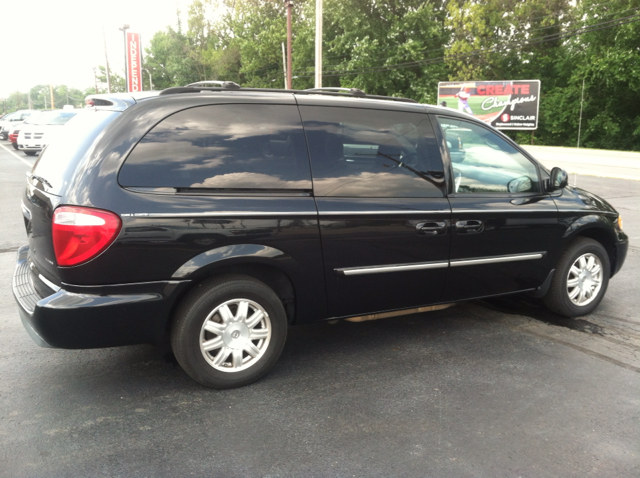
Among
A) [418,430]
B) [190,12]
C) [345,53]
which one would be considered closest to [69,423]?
[418,430]

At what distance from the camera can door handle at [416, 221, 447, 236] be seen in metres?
4.09

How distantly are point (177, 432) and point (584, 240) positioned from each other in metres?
3.63

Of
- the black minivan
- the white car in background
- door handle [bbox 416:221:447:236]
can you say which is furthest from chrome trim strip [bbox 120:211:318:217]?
the white car in background

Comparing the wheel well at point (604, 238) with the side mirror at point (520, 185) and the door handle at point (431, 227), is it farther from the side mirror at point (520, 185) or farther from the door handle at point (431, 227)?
the door handle at point (431, 227)

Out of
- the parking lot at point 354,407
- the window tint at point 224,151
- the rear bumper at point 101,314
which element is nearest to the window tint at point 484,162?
the parking lot at point 354,407

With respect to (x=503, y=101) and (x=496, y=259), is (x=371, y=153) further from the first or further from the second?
(x=503, y=101)

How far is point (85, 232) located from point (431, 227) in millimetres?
2196

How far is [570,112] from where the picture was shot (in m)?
36.3

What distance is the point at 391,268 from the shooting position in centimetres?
404

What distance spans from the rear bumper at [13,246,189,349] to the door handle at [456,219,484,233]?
1.95 metres

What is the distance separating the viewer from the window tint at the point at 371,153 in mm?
3829

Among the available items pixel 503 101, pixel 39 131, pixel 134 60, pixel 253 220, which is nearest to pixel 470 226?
pixel 253 220

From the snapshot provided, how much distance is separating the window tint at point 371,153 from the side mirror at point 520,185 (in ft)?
2.37

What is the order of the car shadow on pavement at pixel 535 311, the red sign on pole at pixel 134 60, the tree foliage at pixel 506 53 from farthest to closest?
the tree foliage at pixel 506 53 < the red sign on pole at pixel 134 60 < the car shadow on pavement at pixel 535 311
